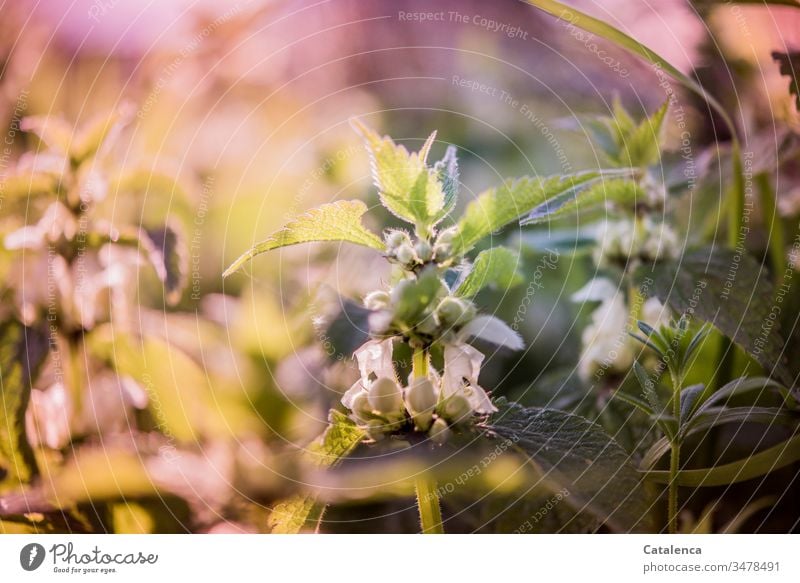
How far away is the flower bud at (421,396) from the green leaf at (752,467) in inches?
10.6

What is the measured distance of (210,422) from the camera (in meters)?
0.61

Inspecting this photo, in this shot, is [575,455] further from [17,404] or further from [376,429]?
[17,404]

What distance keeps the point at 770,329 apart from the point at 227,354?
414 millimetres

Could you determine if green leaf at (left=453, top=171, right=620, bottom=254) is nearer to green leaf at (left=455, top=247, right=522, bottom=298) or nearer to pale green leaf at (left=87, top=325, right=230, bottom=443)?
green leaf at (left=455, top=247, right=522, bottom=298)

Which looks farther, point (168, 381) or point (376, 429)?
point (168, 381)

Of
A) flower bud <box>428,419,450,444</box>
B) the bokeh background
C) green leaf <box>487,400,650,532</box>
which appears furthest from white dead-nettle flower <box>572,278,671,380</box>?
flower bud <box>428,419,450,444</box>

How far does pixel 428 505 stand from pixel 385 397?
0.12m

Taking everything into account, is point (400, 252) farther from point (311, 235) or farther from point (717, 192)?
point (717, 192)

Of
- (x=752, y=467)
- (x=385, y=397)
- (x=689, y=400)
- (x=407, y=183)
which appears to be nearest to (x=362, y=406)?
(x=385, y=397)

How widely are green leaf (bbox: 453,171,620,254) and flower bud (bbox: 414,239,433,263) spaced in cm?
2

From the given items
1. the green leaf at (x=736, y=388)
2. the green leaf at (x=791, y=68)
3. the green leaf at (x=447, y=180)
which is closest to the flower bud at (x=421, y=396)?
the green leaf at (x=447, y=180)

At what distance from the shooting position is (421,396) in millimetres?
416

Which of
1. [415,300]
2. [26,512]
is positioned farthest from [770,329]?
[26,512]
